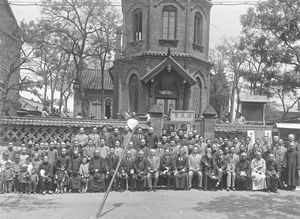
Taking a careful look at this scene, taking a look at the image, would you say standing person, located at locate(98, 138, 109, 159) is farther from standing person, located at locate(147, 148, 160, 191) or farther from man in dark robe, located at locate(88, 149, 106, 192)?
standing person, located at locate(147, 148, 160, 191)

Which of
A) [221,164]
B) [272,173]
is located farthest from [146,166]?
[272,173]

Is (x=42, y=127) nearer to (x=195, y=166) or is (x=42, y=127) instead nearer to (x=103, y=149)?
(x=103, y=149)

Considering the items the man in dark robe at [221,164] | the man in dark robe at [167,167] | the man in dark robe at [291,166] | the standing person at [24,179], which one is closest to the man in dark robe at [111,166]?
the man in dark robe at [167,167]

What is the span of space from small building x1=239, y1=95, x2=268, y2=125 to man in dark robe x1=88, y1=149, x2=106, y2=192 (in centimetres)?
1200

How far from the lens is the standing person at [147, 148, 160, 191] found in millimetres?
13859

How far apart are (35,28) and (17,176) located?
41.4 feet

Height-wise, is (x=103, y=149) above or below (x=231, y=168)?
above

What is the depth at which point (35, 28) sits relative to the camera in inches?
924

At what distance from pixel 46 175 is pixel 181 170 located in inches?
179

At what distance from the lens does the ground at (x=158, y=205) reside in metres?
10.1

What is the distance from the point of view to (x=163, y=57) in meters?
26.3

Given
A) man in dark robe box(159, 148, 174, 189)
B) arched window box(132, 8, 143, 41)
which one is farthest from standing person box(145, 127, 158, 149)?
arched window box(132, 8, 143, 41)

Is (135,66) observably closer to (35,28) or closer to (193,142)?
(35,28)

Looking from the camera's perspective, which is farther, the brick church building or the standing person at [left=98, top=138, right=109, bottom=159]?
the brick church building
